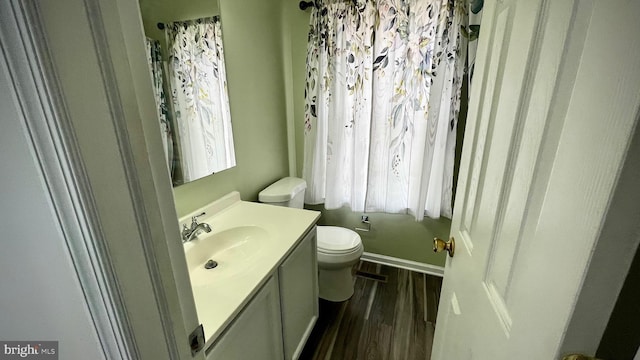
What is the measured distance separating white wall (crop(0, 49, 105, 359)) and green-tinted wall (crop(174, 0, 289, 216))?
804 mm

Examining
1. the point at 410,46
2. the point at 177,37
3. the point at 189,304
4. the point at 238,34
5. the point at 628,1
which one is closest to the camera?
the point at 628,1

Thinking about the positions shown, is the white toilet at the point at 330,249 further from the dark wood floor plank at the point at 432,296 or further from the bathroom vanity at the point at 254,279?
the dark wood floor plank at the point at 432,296

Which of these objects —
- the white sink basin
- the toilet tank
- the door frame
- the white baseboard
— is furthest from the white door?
the white baseboard

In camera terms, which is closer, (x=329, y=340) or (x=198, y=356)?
(x=198, y=356)

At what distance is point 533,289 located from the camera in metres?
0.41

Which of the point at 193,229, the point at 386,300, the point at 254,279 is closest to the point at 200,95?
the point at 193,229

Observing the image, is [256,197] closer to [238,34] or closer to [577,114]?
[238,34]

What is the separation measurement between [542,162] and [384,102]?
1.49 metres

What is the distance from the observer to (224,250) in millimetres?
1267

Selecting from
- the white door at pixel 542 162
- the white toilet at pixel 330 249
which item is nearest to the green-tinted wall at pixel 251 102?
the white toilet at pixel 330 249

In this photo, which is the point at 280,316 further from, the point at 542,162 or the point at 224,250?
the point at 542,162

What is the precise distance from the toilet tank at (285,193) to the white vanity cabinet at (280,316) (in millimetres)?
452

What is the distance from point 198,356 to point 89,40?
640 millimetres

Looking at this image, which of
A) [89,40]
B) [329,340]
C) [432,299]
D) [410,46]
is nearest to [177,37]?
[89,40]
